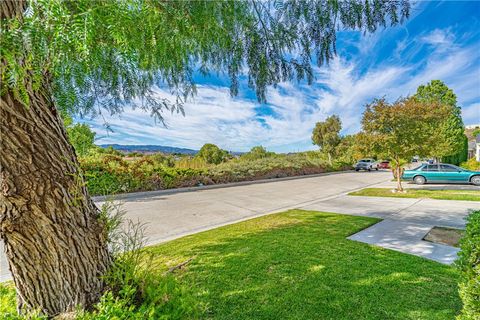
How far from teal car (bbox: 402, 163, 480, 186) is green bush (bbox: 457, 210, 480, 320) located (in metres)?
13.3

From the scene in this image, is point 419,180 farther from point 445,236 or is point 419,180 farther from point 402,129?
point 445,236

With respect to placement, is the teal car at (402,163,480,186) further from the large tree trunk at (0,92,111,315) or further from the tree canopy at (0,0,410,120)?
the large tree trunk at (0,92,111,315)

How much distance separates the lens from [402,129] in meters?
9.23

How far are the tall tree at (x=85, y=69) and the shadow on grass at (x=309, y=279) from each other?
1.26 meters

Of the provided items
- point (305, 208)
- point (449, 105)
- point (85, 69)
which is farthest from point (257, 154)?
point (85, 69)

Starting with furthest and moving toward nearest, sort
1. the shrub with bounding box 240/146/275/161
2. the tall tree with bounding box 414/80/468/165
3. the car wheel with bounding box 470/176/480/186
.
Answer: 1. the shrub with bounding box 240/146/275/161
2. the tall tree with bounding box 414/80/468/165
3. the car wheel with bounding box 470/176/480/186

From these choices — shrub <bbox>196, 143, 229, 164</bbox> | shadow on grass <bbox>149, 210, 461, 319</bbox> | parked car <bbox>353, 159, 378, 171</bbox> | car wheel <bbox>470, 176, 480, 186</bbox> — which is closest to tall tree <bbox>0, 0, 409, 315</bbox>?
shadow on grass <bbox>149, 210, 461, 319</bbox>

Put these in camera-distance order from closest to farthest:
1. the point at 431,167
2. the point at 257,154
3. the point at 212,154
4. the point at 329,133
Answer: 1. the point at 431,167
2. the point at 212,154
3. the point at 257,154
4. the point at 329,133

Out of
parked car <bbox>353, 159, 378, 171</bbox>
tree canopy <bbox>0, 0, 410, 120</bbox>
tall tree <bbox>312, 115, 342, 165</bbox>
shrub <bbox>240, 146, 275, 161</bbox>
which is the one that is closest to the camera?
tree canopy <bbox>0, 0, 410, 120</bbox>

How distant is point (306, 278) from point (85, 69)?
3032 millimetres

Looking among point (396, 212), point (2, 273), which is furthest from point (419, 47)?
point (2, 273)

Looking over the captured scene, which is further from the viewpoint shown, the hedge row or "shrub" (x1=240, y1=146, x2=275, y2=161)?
"shrub" (x1=240, y1=146, x2=275, y2=161)

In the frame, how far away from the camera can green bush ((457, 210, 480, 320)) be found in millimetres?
1490

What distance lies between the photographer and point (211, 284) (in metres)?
2.83
